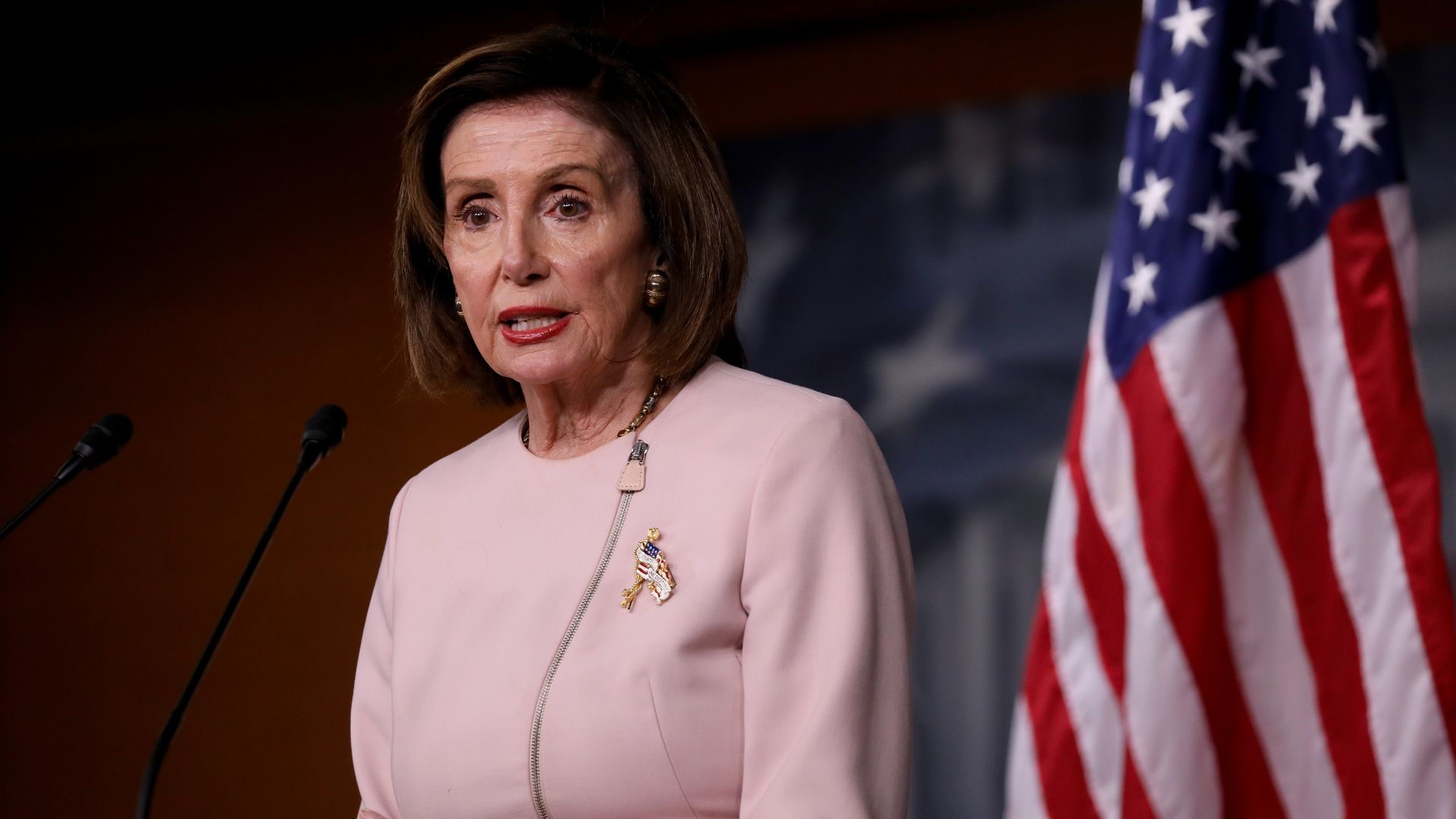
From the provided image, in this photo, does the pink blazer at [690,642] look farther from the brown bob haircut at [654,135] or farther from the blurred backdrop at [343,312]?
the blurred backdrop at [343,312]

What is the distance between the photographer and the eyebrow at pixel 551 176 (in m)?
1.97

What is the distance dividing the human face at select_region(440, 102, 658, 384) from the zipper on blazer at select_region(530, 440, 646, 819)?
0.17 metres

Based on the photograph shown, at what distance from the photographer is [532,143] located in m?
1.99

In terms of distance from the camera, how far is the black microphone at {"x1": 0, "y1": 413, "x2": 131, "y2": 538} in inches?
78.2

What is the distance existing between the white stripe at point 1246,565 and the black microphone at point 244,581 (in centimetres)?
103

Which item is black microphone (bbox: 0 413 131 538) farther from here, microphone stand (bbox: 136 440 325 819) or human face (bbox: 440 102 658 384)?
human face (bbox: 440 102 658 384)

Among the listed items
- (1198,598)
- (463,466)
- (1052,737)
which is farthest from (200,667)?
(1198,598)

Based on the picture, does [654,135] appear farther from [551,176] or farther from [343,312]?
[343,312]

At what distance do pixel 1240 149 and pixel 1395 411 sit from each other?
0.26 m

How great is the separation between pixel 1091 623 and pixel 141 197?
398 cm

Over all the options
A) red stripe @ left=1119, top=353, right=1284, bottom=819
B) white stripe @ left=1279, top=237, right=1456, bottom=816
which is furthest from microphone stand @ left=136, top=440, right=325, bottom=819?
white stripe @ left=1279, top=237, right=1456, bottom=816

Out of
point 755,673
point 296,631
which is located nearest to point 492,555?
point 755,673

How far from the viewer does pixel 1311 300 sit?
1406 millimetres

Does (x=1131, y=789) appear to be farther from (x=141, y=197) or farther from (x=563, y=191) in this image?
(x=141, y=197)
